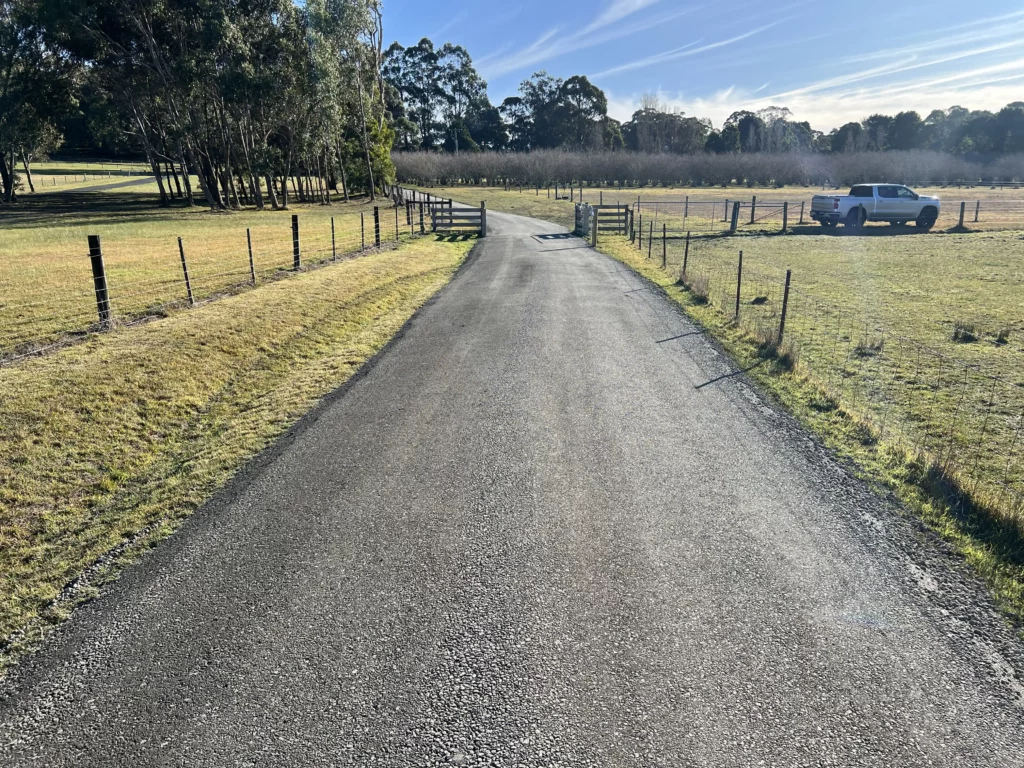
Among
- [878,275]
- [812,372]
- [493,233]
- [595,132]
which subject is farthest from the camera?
[595,132]

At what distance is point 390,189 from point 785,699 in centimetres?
5772

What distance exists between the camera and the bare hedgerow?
7262cm

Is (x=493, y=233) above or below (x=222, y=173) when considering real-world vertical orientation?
below

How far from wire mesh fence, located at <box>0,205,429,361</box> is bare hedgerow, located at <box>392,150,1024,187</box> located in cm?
5229

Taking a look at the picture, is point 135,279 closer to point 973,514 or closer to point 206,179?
point 973,514

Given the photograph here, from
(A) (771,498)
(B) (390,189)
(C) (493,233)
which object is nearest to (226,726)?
(A) (771,498)

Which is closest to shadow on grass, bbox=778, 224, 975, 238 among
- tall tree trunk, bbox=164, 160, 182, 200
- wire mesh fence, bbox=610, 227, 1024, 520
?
wire mesh fence, bbox=610, 227, 1024, 520

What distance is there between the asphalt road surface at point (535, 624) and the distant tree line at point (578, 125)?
91058mm

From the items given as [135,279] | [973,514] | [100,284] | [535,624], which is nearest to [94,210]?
[135,279]

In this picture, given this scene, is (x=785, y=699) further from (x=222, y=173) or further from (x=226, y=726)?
(x=222, y=173)

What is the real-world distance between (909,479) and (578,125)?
337ft

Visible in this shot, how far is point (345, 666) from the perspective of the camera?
10.0ft

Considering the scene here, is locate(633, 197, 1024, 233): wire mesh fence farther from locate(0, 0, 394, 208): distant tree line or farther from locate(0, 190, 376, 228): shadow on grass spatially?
locate(0, 190, 376, 228): shadow on grass

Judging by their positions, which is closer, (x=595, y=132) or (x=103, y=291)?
(x=103, y=291)
